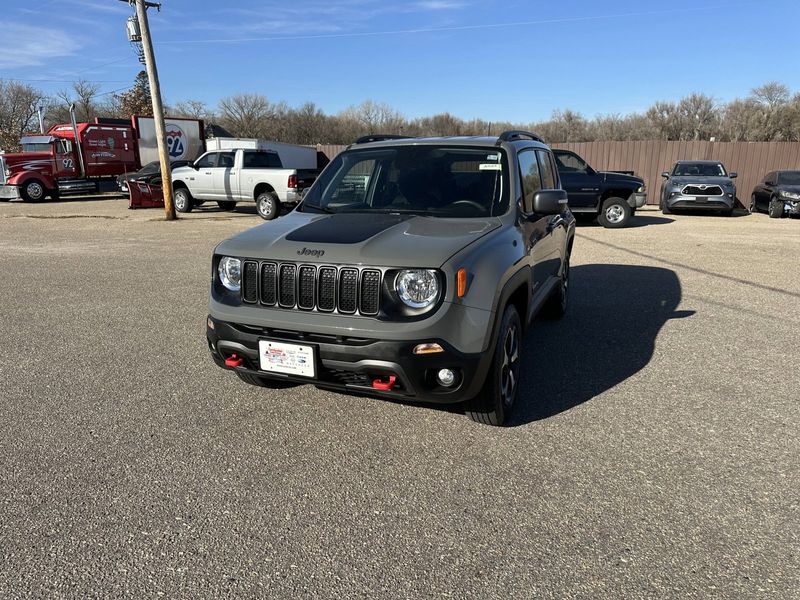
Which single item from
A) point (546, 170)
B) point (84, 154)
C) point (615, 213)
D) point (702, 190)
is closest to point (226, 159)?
point (84, 154)

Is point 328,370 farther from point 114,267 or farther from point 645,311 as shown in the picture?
point 114,267

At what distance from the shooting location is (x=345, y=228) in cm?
364

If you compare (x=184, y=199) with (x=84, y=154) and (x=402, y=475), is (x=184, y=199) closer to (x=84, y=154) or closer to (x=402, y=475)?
(x=84, y=154)

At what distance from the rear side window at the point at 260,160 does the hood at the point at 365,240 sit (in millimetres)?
13551

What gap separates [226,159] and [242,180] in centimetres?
101

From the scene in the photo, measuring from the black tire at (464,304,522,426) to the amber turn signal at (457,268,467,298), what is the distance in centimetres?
44

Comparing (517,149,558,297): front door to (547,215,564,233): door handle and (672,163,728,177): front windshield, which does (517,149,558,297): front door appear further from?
(672,163,728,177): front windshield

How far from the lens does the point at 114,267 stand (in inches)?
364

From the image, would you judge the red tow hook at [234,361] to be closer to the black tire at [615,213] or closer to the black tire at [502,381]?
the black tire at [502,381]

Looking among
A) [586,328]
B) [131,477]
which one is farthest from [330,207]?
[586,328]

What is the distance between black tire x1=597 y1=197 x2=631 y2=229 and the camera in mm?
14625

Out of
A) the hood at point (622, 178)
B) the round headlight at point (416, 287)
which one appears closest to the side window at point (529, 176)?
the round headlight at point (416, 287)

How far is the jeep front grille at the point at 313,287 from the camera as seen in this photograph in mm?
3127

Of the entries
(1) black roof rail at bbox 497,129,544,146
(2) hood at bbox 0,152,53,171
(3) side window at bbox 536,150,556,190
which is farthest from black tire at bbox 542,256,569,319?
(2) hood at bbox 0,152,53,171
